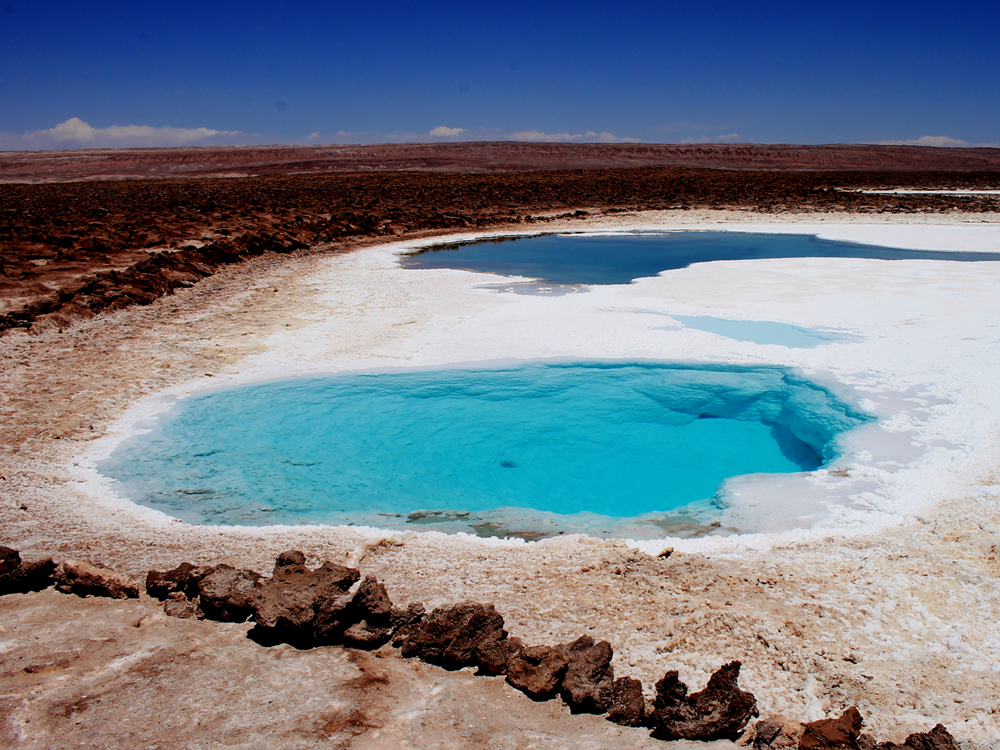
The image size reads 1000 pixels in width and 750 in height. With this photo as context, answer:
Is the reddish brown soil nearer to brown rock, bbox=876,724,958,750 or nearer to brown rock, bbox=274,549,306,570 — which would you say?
brown rock, bbox=274,549,306,570

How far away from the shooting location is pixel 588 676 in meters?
2.44

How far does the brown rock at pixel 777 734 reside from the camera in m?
2.20

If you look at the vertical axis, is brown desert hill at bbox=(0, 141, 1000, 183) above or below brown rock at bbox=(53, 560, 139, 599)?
above

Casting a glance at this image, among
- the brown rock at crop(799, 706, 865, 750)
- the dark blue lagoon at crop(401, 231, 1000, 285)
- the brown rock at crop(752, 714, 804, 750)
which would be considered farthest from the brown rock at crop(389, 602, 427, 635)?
the dark blue lagoon at crop(401, 231, 1000, 285)

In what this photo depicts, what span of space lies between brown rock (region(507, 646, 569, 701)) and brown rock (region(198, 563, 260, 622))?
1182 millimetres

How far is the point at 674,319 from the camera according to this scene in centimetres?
807

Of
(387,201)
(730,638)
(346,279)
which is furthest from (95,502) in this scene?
(387,201)

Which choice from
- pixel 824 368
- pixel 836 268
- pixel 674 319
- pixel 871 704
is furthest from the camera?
pixel 836 268

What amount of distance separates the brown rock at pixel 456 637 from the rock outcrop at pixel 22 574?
177 centimetres

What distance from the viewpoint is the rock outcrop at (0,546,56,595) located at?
3090 millimetres

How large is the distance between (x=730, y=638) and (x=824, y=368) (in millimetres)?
4102

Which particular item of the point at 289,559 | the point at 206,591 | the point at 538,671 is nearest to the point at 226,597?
the point at 206,591

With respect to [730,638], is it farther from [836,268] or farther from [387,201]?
[387,201]

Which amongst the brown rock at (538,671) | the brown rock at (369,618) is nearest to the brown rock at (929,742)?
the brown rock at (538,671)
